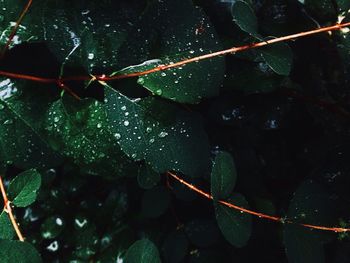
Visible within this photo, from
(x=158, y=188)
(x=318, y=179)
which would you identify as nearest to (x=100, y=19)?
(x=158, y=188)

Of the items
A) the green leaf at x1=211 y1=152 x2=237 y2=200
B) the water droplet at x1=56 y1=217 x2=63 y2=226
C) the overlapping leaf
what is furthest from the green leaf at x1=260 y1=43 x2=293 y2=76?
the water droplet at x1=56 y1=217 x2=63 y2=226

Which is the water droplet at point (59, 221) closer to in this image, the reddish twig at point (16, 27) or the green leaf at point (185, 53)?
the reddish twig at point (16, 27)

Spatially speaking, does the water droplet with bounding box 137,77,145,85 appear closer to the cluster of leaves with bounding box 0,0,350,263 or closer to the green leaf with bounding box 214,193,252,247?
the cluster of leaves with bounding box 0,0,350,263

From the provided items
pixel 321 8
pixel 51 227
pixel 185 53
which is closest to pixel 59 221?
pixel 51 227

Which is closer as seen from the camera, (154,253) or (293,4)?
(154,253)

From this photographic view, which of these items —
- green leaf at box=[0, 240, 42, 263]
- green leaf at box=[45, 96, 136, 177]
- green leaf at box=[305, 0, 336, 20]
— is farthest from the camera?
green leaf at box=[305, 0, 336, 20]

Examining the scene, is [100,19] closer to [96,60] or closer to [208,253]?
[96,60]
